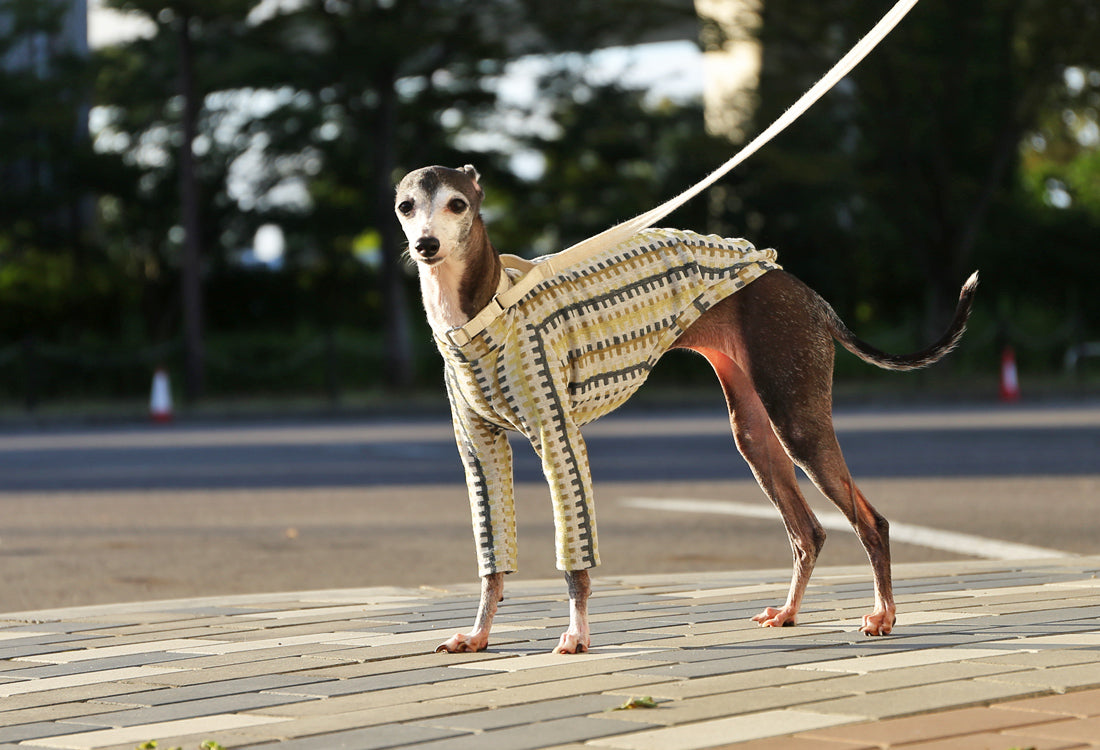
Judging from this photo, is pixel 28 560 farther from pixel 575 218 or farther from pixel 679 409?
pixel 575 218

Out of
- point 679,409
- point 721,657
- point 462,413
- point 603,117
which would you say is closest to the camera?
point 721,657

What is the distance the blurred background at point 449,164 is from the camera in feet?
93.2

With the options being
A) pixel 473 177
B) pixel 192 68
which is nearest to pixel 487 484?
pixel 473 177

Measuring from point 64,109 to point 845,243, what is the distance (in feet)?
51.1

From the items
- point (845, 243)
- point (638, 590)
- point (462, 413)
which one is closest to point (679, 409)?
point (845, 243)

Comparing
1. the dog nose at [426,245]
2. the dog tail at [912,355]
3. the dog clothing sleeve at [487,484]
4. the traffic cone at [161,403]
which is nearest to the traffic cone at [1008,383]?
the traffic cone at [161,403]

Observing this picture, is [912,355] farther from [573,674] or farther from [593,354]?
[573,674]

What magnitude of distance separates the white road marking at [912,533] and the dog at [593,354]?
2530 millimetres

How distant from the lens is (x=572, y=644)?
4.96 metres

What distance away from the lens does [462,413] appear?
5.24 m

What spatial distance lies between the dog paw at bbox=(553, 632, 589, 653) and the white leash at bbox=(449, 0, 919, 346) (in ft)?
3.16

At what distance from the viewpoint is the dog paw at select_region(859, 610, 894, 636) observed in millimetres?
5219

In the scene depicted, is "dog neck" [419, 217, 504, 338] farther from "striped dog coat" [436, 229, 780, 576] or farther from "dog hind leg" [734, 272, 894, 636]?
"dog hind leg" [734, 272, 894, 636]

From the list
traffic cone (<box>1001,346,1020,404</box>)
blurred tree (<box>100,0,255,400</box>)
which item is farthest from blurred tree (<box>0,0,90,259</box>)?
traffic cone (<box>1001,346,1020,404</box>)
